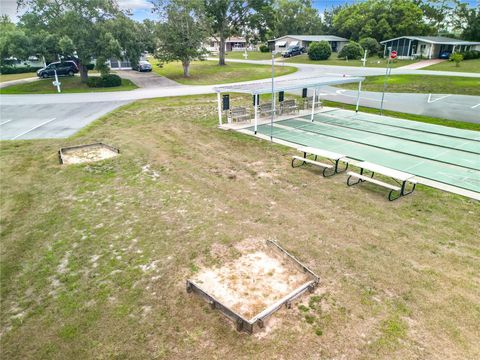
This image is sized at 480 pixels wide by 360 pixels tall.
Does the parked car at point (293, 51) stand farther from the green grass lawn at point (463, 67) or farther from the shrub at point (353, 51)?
the green grass lawn at point (463, 67)

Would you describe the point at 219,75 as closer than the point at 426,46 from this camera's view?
Yes

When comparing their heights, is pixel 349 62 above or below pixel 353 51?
below

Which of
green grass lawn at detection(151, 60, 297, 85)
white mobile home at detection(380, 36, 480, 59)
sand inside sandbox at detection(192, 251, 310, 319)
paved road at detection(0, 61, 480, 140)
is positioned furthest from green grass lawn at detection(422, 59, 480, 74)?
sand inside sandbox at detection(192, 251, 310, 319)

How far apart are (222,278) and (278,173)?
5.63 m

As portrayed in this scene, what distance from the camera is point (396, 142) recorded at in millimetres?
13883

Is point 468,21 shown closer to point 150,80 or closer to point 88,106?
point 150,80

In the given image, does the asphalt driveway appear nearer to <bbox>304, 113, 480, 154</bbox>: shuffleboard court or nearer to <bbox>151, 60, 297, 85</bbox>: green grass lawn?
<bbox>151, 60, 297, 85</bbox>: green grass lawn

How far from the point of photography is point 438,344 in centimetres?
468

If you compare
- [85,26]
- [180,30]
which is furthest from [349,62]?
[85,26]

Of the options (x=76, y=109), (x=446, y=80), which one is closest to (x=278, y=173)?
(x=76, y=109)

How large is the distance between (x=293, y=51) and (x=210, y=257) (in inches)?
2291

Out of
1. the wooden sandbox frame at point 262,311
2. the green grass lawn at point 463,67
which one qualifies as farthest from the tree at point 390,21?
the wooden sandbox frame at point 262,311

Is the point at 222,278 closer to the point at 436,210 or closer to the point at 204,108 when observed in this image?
the point at 436,210

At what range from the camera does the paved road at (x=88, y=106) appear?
17.5 m
